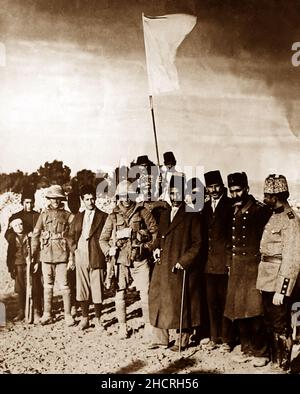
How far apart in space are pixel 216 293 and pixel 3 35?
287 centimetres

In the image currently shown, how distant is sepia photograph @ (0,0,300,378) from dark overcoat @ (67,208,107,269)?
0.04 ft

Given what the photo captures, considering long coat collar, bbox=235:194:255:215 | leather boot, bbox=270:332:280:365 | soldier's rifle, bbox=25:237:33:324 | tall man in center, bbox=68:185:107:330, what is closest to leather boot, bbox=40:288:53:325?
soldier's rifle, bbox=25:237:33:324

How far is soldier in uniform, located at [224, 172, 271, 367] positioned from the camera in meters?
3.81

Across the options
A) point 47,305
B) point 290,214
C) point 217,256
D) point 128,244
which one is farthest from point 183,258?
point 47,305

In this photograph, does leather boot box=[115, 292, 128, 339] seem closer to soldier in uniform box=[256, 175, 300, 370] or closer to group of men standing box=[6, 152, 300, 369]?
group of men standing box=[6, 152, 300, 369]

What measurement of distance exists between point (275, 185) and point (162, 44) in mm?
1645

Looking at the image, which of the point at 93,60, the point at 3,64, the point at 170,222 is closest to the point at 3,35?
the point at 3,64

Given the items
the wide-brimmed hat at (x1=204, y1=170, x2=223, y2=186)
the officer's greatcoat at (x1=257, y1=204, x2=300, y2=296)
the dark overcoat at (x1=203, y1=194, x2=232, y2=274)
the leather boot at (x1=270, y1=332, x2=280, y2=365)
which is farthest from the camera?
the wide-brimmed hat at (x1=204, y1=170, x2=223, y2=186)

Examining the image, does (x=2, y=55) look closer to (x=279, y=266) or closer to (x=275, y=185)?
(x=275, y=185)

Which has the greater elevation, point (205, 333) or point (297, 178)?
point (297, 178)

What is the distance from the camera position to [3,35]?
13.8 ft

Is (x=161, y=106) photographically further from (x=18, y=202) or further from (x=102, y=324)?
(x=102, y=324)

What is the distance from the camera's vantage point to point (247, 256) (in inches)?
151

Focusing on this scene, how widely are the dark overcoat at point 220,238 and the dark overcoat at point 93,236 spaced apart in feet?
3.05
